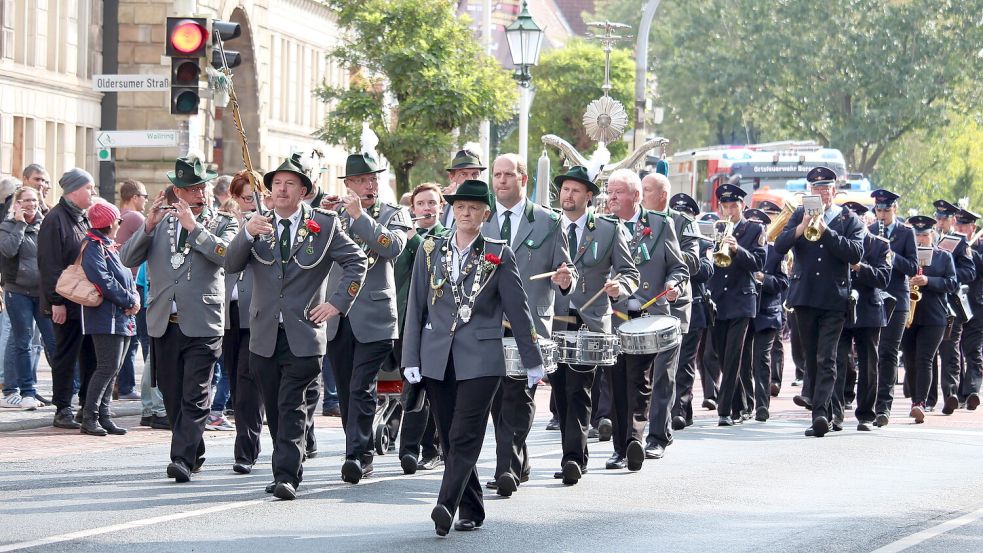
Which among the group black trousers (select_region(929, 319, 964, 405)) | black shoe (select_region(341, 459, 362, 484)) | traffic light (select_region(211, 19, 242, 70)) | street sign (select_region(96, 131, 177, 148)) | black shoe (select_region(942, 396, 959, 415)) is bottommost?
black shoe (select_region(942, 396, 959, 415))

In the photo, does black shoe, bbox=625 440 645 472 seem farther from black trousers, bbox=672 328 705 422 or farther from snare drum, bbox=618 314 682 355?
black trousers, bbox=672 328 705 422

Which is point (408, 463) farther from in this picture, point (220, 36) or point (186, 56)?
point (220, 36)

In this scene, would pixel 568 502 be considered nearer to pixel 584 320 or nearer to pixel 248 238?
pixel 584 320

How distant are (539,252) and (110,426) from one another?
→ 4724 millimetres

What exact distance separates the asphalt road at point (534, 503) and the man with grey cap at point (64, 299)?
498 mm

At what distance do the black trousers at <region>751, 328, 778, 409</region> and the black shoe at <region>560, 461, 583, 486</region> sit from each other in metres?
5.12

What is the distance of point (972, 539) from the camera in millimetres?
10078

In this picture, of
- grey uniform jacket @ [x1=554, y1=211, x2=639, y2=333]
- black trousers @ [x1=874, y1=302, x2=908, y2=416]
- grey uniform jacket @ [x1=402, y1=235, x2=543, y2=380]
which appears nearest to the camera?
grey uniform jacket @ [x1=402, y1=235, x2=543, y2=380]

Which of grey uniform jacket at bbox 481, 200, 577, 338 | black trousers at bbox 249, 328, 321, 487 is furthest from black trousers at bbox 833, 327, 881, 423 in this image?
black trousers at bbox 249, 328, 321, 487

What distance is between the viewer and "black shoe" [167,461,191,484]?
37.4 ft

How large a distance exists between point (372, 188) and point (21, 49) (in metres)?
19.1

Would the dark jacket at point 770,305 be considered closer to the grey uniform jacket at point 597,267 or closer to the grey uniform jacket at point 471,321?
the grey uniform jacket at point 597,267

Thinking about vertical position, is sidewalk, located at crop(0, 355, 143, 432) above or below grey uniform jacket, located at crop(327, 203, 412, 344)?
below

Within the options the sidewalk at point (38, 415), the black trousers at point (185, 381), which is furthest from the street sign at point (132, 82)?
the black trousers at point (185, 381)
